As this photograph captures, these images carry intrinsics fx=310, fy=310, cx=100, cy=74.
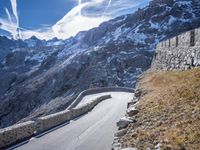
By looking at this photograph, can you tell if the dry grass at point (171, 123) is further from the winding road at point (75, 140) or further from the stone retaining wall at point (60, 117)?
the stone retaining wall at point (60, 117)

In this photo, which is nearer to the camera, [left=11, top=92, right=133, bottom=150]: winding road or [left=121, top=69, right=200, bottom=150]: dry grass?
[left=121, top=69, right=200, bottom=150]: dry grass

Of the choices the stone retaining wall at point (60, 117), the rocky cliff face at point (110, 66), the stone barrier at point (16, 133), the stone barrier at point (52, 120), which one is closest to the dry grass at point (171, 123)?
the stone barrier at point (16, 133)

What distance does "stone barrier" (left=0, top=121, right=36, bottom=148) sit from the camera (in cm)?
1787

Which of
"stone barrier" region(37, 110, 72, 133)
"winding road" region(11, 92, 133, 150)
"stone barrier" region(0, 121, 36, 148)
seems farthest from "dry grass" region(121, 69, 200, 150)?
"stone barrier" region(37, 110, 72, 133)

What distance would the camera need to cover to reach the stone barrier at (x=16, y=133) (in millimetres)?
17870

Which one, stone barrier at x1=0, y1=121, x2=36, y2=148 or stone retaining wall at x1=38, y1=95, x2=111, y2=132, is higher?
stone barrier at x1=0, y1=121, x2=36, y2=148

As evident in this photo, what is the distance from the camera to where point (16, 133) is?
63.1 ft

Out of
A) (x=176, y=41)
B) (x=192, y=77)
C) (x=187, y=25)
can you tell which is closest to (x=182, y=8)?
(x=187, y=25)

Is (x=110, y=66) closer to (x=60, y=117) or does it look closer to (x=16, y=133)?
(x=60, y=117)

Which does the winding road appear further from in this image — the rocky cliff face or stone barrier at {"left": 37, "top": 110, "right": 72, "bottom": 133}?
the rocky cliff face

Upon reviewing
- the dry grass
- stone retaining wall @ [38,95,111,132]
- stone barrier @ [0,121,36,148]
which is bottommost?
stone retaining wall @ [38,95,111,132]

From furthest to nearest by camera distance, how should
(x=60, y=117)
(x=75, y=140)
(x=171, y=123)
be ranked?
(x=60, y=117) → (x=75, y=140) → (x=171, y=123)

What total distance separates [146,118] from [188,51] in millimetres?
10138

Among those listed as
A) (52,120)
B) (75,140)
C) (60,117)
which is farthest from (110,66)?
(75,140)
